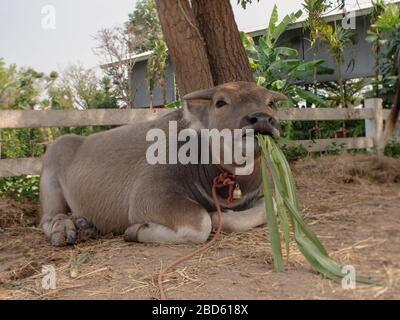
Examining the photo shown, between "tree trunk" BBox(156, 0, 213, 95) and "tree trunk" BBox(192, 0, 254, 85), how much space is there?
358 millimetres

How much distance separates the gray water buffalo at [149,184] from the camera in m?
3.50

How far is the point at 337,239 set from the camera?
3.40 metres

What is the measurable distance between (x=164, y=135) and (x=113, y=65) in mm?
22063

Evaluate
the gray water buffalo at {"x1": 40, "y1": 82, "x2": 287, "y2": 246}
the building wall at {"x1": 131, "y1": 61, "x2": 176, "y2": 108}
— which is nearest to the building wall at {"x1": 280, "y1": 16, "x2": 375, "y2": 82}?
the building wall at {"x1": 131, "y1": 61, "x2": 176, "y2": 108}

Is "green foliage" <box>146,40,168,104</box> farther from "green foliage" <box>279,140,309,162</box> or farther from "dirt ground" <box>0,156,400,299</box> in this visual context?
"dirt ground" <box>0,156,400,299</box>

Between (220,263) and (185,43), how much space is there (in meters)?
3.19

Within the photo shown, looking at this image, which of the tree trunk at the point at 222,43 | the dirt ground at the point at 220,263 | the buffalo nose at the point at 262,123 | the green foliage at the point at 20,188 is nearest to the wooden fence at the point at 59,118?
the green foliage at the point at 20,188

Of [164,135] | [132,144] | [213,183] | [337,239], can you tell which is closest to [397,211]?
[337,239]

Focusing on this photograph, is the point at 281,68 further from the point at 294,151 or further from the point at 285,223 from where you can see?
the point at 285,223

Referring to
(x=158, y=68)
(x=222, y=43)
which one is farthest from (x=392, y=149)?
(x=158, y=68)

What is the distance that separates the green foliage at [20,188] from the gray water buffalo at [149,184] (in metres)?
1.19

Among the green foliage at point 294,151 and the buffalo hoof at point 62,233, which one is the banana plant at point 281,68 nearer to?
the green foliage at point 294,151

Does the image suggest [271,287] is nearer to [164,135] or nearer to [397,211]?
[164,135]

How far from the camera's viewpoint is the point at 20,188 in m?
5.95
